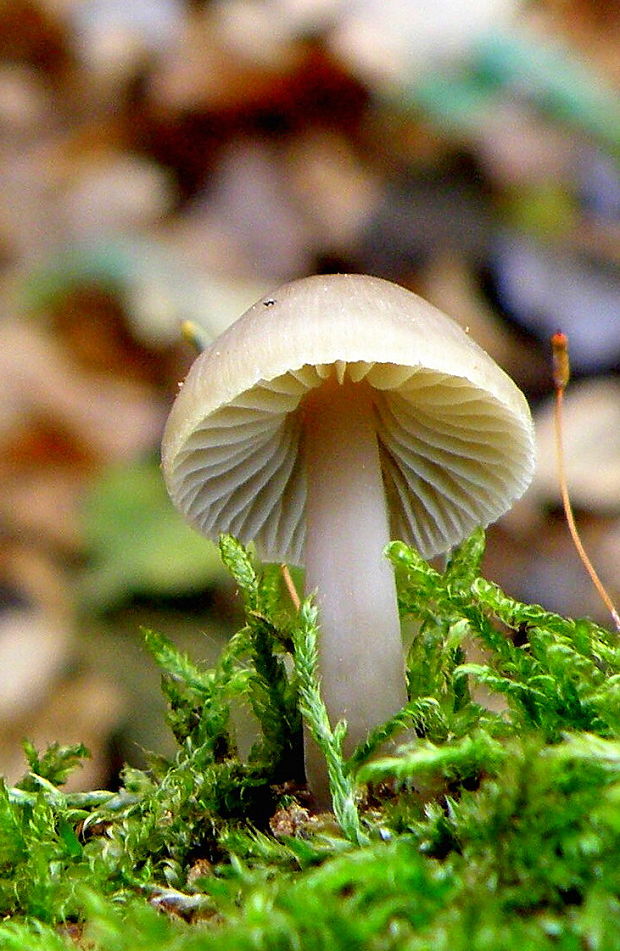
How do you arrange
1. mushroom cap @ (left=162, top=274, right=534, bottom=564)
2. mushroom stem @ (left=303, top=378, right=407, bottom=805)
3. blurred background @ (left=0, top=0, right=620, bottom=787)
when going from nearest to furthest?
1. mushroom cap @ (left=162, top=274, right=534, bottom=564)
2. mushroom stem @ (left=303, top=378, right=407, bottom=805)
3. blurred background @ (left=0, top=0, right=620, bottom=787)

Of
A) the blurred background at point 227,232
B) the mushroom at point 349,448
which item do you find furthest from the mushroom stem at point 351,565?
the blurred background at point 227,232

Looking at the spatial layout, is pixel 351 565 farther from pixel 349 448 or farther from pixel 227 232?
pixel 227 232

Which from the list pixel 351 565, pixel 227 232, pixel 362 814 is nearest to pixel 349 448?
pixel 351 565

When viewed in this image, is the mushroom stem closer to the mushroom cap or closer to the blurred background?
the mushroom cap

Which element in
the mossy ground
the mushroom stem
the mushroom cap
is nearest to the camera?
the mossy ground

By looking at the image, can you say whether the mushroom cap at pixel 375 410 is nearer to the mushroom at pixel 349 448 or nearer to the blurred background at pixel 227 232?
the mushroom at pixel 349 448

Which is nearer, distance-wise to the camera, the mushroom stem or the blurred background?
the mushroom stem

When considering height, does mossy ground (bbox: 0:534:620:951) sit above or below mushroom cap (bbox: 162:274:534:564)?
below

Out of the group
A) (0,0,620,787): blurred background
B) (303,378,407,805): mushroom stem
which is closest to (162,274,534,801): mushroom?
(303,378,407,805): mushroom stem
